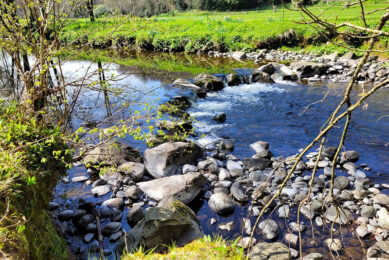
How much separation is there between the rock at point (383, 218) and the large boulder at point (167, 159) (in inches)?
156

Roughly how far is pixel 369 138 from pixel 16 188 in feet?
29.2

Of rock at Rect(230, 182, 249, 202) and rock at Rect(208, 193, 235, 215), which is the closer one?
rock at Rect(208, 193, 235, 215)

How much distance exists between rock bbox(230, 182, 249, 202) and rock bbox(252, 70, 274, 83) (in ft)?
32.2

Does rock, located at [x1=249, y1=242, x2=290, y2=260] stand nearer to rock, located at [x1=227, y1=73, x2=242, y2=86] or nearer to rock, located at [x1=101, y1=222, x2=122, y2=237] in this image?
rock, located at [x1=101, y1=222, x2=122, y2=237]

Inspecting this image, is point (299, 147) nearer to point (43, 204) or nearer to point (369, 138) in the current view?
point (369, 138)

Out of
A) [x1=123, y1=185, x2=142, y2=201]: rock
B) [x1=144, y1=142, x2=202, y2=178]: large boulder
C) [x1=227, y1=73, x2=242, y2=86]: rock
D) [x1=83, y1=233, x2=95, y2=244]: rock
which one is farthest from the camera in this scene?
[x1=227, y1=73, x2=242, y2=86]: rock

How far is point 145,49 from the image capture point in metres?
25.5

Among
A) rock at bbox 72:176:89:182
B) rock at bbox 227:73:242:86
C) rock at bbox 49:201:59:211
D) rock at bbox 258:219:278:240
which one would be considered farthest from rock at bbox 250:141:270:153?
rock at bbox 227:73:242:86

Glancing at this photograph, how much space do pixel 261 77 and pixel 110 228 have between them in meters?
12.1

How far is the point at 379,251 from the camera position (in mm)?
4238

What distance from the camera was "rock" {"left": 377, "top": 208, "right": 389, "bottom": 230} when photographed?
4.91 m

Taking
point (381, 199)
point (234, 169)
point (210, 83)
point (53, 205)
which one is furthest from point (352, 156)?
point (210, 83)

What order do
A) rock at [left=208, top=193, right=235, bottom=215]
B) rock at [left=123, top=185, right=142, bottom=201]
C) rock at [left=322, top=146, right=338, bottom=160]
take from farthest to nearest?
rock at [left=322, top=146, right=338, bottom=160] < rock at [left=123, top=185, right=142, bottom=201] < rock at [left=208, top=193, right=235, bottom=215]

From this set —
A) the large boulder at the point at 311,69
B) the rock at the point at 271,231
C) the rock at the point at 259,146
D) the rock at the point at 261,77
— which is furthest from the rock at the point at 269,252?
the large boulder at the point at 311,69
